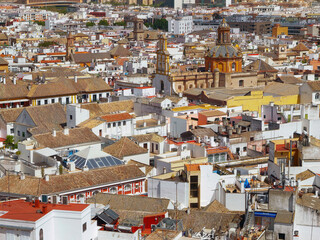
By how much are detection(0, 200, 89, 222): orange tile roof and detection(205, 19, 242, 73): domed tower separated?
36.7 metres

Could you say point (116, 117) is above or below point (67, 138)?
above

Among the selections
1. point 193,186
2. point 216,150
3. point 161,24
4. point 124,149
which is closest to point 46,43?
point 161,24

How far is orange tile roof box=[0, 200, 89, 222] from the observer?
2002 cm

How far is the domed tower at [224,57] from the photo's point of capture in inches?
2244

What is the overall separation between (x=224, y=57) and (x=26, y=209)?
124 feet

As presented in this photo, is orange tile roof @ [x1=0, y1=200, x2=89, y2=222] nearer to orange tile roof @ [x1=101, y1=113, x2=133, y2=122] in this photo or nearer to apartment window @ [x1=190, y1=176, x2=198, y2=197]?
apartment window @ [x1=190, y1=176, x2=198, y2=197]

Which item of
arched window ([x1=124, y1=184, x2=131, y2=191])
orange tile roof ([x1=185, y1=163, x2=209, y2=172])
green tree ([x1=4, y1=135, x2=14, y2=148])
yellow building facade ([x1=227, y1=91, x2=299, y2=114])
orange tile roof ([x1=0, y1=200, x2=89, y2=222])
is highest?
orange tile roof ([x1=0, y1=200, x2=89, y2=222])

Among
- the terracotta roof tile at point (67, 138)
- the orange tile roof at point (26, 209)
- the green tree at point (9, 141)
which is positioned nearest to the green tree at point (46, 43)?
the green tree at point (9, 141)

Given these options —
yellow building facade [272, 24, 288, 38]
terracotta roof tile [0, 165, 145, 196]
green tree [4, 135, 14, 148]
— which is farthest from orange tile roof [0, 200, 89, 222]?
yellow building facade [272, 24, 288, 38]

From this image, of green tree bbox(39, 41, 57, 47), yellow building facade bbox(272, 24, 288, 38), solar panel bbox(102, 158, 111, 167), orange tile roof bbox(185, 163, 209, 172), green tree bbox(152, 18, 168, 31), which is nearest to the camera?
orange tile roof bbox(185, 163, 209, 172)

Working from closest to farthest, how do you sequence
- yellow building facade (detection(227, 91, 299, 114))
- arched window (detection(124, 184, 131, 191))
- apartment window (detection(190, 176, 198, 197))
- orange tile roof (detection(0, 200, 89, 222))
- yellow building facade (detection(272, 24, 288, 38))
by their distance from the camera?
orange tile roof (detection(0, 200, 89, 222)) < apartment window (detection(190, 176, 198, 197)) < arched window (detection(124, 184, 131, 191)) < yellow building facade (detection(227, 91, 299, 114)) < yellow building facade (detection(272, 24, 288, 38))

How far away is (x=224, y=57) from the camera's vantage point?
187 feet

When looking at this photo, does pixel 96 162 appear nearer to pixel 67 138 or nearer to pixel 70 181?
pixel 70 181

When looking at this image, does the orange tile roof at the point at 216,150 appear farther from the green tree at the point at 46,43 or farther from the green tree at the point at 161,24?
the green tree at the point at 161,24
